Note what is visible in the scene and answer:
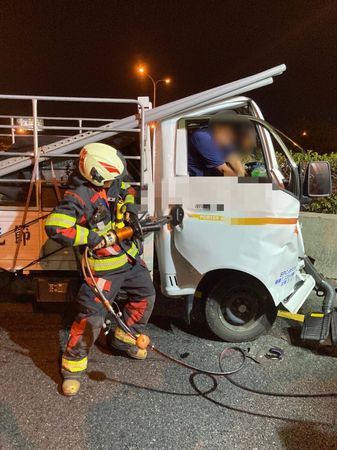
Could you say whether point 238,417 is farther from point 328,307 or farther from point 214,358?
point 328,307

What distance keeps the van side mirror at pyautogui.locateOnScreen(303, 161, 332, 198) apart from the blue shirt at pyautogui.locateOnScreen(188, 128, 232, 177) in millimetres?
687

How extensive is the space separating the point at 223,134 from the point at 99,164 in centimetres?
119

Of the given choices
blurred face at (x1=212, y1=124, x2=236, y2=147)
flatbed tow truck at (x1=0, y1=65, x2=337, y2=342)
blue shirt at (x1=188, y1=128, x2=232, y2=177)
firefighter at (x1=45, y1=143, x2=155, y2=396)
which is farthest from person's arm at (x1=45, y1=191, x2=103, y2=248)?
blurred face at (x1=212, y1=124, x2=236, y2=147)

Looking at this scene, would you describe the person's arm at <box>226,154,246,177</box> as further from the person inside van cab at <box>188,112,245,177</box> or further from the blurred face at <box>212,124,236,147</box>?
the blurred face at <box>212,124,236,147</box>

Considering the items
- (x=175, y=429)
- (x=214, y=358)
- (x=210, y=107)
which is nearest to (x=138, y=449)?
(x=175, y=429)

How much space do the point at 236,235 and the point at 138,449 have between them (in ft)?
5.61

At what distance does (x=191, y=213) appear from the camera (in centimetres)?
334

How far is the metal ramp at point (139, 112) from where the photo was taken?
3248mm

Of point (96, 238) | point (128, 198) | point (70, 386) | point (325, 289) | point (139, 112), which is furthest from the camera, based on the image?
point (325, 289)

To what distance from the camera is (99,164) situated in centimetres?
278

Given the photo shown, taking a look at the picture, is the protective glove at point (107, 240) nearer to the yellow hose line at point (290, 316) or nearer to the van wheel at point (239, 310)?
the van wheel at point (239, 310)

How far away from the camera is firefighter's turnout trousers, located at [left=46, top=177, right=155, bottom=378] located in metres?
2.74

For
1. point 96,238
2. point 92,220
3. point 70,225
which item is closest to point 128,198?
point 92,220

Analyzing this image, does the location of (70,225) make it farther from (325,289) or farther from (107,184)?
(325,289)
